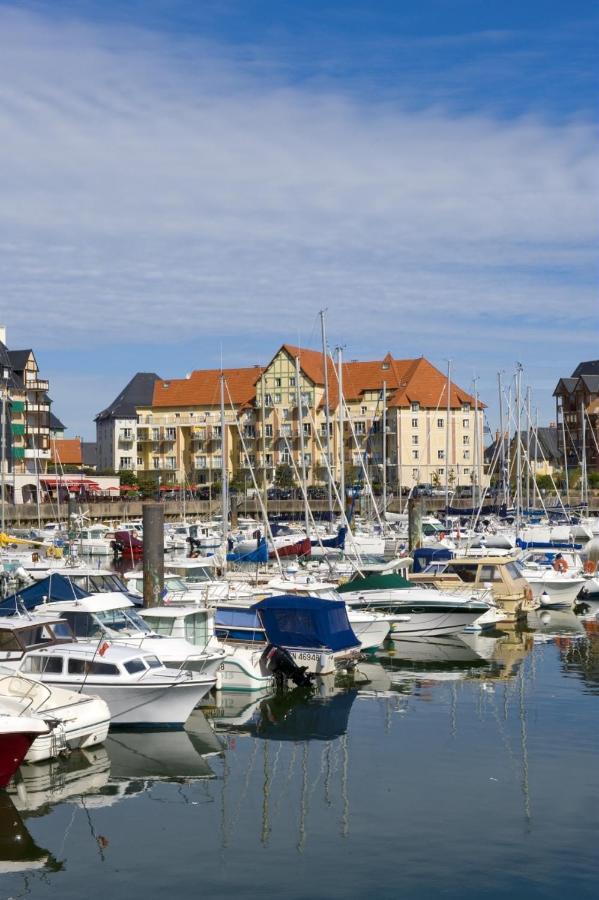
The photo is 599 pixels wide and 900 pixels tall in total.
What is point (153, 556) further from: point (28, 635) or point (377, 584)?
point (28, 635)

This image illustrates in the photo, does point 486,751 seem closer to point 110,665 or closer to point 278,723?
point 278,723

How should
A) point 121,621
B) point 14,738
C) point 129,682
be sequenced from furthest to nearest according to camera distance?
point 121,621 → point 129,682 → point 14,738

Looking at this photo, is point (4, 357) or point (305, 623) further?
point (4, 357)

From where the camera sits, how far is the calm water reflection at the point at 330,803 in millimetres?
18156

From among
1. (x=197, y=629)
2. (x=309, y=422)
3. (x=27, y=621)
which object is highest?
(x=309, y=422)

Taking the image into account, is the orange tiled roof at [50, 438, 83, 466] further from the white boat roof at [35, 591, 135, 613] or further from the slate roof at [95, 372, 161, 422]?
the white boat roof at [35, 591, 135, 613]

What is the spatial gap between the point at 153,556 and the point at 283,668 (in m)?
8.72

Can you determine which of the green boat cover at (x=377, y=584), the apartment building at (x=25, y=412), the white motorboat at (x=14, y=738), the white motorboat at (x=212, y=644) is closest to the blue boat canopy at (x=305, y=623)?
the white motorboat at (x=212, y=644)

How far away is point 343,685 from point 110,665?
9.00 meters

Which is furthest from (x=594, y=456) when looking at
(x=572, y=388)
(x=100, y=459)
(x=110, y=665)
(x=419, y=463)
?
(x=110, y=665)

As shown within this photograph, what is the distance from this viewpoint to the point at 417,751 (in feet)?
84.1

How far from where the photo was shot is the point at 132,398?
569 feet

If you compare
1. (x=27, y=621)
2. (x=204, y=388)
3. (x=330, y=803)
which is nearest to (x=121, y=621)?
(x=27, y=621)

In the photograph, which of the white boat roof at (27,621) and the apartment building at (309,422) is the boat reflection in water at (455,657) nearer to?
the white boat roof at (27,621)
